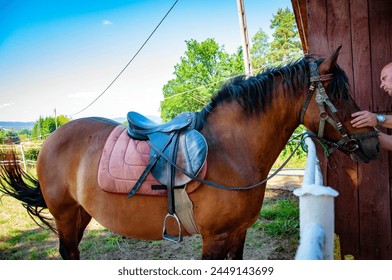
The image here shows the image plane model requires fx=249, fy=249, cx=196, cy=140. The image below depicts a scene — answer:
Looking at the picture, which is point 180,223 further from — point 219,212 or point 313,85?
point 313,85

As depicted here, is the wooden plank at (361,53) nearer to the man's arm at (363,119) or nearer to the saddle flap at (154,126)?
the man's arm at (363,119)

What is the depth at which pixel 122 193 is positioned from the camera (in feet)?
5.02

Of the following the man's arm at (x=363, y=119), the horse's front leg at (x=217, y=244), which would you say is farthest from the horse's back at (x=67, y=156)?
the man's arm at (x=363, y=119)

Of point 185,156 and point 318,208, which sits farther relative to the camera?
point 185,156

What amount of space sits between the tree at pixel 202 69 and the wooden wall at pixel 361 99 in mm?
5457

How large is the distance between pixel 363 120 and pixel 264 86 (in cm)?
54

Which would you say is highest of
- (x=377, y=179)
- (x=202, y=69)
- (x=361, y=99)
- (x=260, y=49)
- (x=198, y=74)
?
(x=260, y=49)

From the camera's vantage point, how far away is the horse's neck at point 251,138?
1.44 metres

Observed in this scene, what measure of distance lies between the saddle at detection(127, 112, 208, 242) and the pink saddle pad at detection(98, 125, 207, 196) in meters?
0.04

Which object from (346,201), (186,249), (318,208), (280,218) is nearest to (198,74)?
(280,218)

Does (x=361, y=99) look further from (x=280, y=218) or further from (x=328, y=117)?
(x=280, y=218)

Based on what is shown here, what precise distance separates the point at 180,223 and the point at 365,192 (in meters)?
1.30

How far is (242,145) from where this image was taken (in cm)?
146
